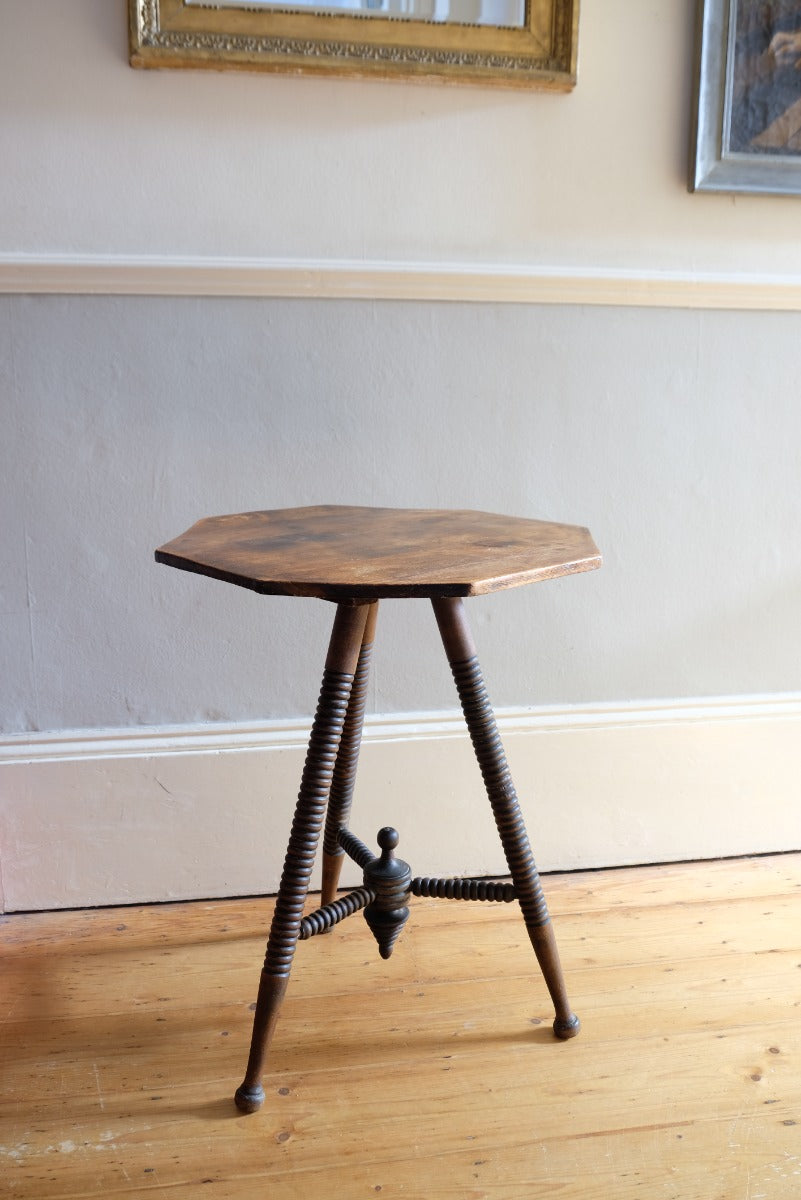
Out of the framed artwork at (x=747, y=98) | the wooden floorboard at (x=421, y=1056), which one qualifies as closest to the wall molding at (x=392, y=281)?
the framed artwork at (x=747, y=98)

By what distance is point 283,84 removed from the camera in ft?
5.63

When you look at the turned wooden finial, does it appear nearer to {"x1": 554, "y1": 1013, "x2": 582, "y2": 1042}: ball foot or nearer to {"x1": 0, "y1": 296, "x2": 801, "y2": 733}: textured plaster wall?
{"x1": 554, "y1": 1013, "x2": 582, "y2": 1042}: ball foot

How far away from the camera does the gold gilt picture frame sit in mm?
1653

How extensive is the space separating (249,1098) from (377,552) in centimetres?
73

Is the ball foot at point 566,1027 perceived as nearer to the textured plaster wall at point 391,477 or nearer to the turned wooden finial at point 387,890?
the turned wooden finial at point 387,890

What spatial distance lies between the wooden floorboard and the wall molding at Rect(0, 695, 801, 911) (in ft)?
0.27

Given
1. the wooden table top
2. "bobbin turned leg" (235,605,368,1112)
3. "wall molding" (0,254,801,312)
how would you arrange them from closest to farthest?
the wooden table top → "bobbin turned leg" (235,605,368,1112) → "wall molding" (0,254,801,312)

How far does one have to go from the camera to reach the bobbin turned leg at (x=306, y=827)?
131cm

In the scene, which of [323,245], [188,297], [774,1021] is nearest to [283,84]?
[323,245]

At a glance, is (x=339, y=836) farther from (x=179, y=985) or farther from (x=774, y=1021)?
(x=774, y=1021)

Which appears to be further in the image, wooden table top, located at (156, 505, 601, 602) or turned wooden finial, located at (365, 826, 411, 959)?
turned wooden finial, located at (365, 826, 411, 959)

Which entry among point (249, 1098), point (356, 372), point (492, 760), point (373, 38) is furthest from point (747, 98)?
point (249, 1098)

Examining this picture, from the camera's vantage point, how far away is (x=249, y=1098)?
132cm

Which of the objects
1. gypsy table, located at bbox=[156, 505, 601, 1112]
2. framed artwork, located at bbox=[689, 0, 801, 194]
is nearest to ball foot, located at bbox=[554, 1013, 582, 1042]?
gypsy table, located at bbox=[156, 505, 601, 1112]
